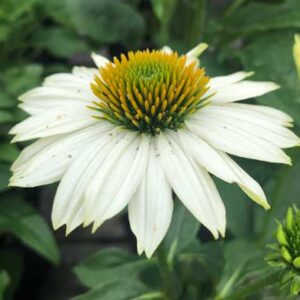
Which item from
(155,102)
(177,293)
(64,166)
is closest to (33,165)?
(64,166)

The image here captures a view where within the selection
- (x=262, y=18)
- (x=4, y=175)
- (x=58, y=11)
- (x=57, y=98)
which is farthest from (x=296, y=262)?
(x=58, y=11)

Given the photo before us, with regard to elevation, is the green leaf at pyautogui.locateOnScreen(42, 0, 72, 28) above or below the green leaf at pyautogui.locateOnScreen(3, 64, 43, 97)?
above

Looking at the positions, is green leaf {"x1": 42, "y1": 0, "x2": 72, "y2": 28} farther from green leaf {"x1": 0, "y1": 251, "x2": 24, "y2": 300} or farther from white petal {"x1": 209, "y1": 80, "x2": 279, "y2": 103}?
white petal {"x1": 209, "y1": 80, "x2": 279, "y2": 103}

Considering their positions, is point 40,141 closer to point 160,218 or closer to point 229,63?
point 160,218

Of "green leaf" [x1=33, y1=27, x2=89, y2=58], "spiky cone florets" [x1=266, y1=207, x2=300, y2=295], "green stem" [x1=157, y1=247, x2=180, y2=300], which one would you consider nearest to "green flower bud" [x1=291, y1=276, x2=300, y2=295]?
"spiky cone florets" [x1=266, y1=207, x2=300, y2=295]

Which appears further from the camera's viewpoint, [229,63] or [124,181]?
[229,63]

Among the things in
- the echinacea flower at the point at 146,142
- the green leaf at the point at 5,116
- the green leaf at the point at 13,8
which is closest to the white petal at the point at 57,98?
the echinacea flower at the point at 146,142

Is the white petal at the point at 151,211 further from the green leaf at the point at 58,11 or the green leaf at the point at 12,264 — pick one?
the green leaf at the point at 58,11
